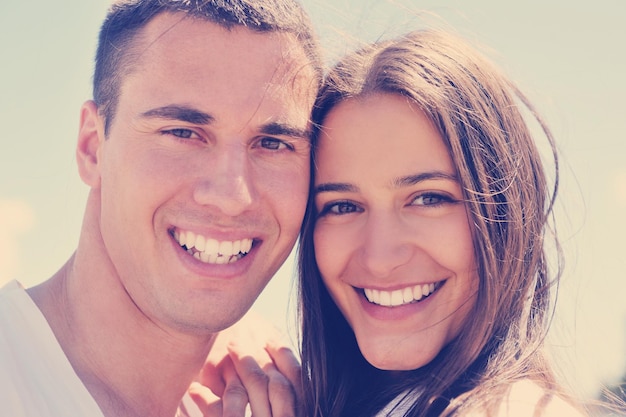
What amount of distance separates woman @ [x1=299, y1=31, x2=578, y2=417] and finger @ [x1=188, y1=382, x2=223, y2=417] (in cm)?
69

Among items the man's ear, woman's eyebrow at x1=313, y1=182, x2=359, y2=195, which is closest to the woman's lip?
woman's eyebrow at x1=313, y1=182, x2=359, y2=195

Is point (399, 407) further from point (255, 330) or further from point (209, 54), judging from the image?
point (209, 54)

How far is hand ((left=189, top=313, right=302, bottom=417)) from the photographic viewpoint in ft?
11.6

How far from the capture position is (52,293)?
139 inches

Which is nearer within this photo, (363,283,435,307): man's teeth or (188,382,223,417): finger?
(363,283,435,307): man's teeth

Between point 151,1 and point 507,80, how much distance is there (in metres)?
1.65

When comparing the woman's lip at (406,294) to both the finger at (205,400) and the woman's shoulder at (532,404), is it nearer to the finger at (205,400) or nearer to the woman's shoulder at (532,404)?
the woman's shoulder at (532,404)

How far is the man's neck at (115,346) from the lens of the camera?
3.42 m

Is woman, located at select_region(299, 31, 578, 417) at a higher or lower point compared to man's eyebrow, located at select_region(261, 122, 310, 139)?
lower

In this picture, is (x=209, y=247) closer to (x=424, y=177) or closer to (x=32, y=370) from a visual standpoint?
(x=32, y=370)

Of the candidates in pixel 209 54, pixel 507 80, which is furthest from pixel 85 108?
pixel 507 80

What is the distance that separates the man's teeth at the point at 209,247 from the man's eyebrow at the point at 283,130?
530 mm

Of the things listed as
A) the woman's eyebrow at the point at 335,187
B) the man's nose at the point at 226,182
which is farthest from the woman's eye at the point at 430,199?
the man's nose at the point at 226,182

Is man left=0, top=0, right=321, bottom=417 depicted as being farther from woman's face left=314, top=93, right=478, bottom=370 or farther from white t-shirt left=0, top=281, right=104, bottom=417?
woman's face left=314, top=93, right=478, bottom=370
